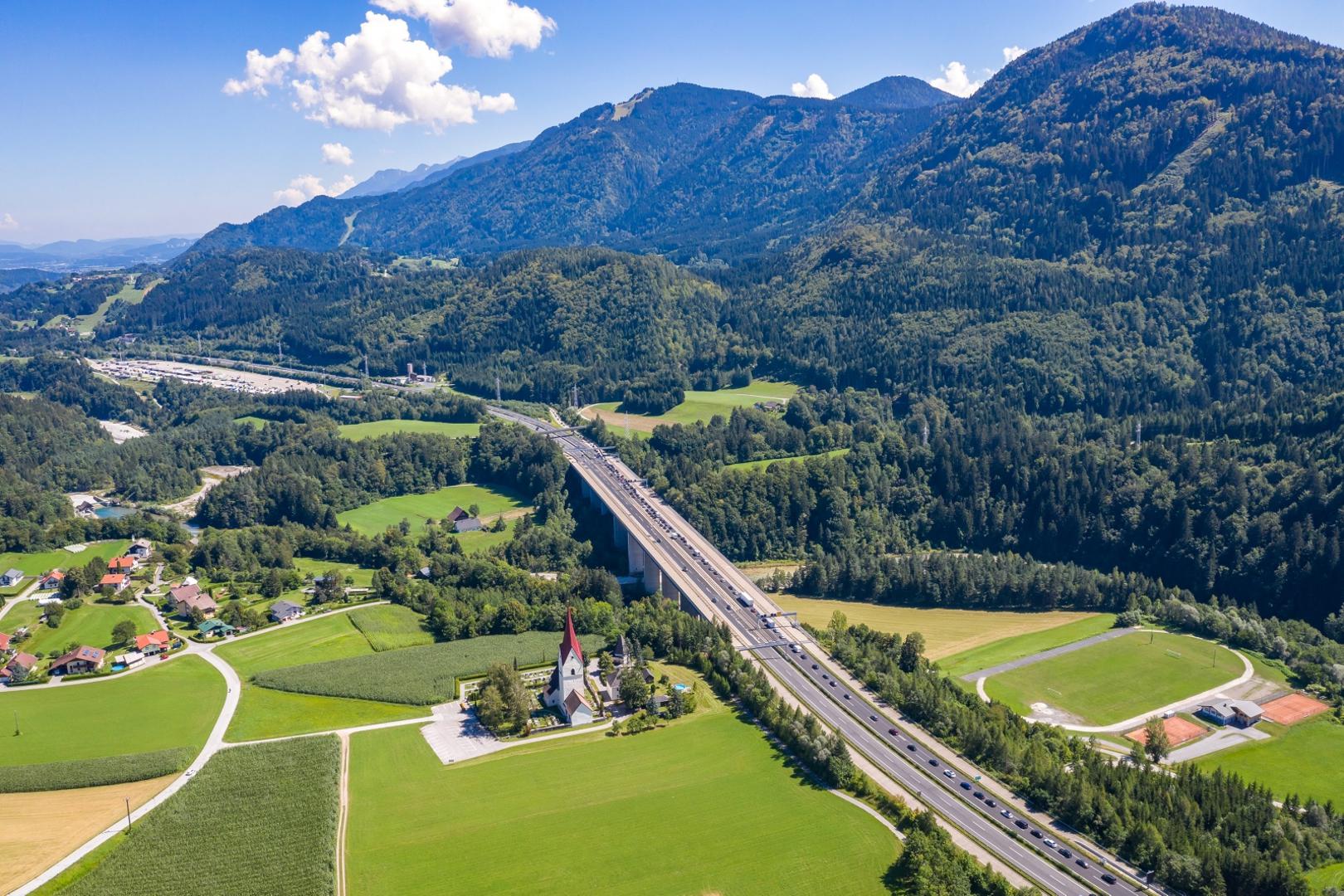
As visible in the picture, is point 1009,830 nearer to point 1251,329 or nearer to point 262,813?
point 262,813

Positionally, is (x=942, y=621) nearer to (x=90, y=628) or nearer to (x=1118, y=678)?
(x=1118, y=678)

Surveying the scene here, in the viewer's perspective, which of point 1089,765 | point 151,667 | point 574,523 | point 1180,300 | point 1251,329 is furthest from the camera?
point 1180,300

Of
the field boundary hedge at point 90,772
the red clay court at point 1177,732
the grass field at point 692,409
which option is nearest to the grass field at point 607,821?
the field boundary hedge at point 90,772

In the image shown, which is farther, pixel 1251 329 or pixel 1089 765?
pixel 1251 329

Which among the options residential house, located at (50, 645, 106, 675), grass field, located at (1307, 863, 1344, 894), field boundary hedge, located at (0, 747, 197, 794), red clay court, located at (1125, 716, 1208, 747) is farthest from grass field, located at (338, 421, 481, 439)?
grass field, located at (1307, 863, 1344, 894)

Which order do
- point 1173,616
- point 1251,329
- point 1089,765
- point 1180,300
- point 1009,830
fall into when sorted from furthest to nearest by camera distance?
point 1180,300 → point 1251,329 → point 1173,616 → point 1089,765 → point 1009,830

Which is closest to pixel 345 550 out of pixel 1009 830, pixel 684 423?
pixel 684 423

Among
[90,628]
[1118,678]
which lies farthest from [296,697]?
[1118,678]

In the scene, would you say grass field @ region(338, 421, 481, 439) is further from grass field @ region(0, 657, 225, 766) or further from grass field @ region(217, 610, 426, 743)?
grass field @ region(0, 657, 225, 766)

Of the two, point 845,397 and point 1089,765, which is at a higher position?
point 845,397
